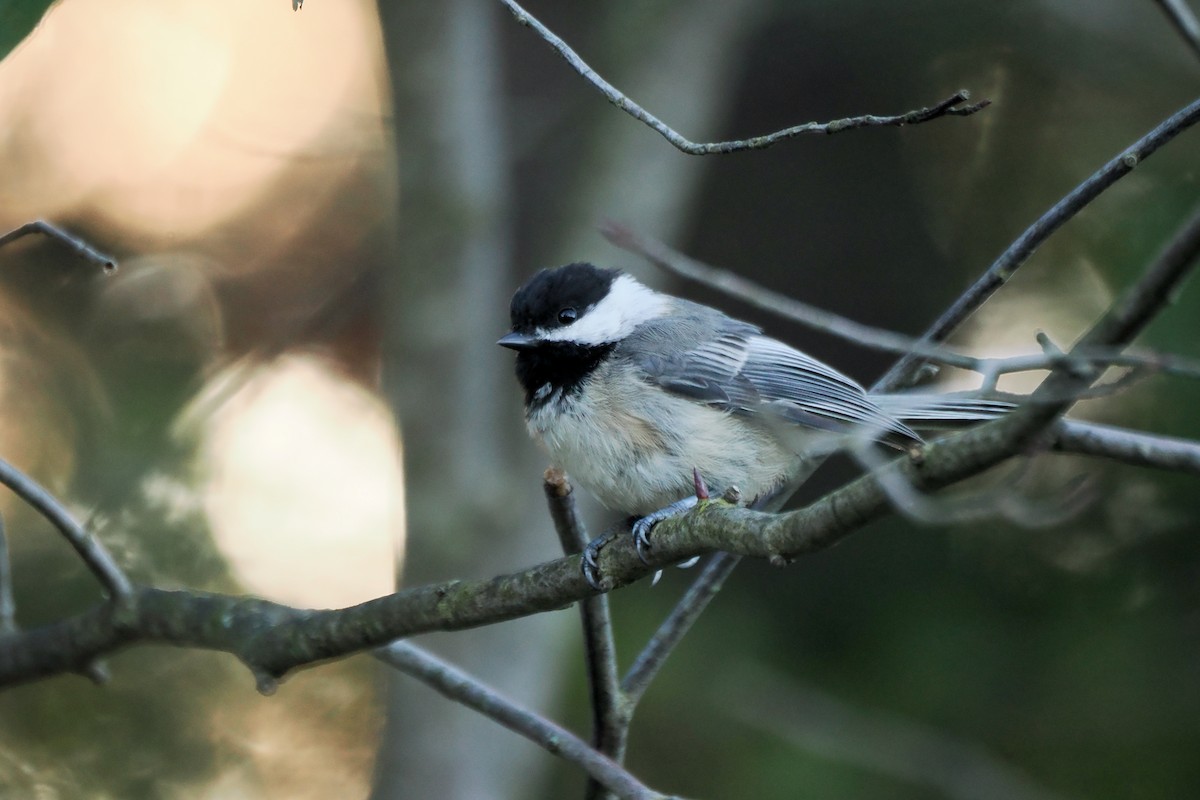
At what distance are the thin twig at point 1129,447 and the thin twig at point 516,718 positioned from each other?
2.71 ft

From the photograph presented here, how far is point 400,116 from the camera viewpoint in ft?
13.2

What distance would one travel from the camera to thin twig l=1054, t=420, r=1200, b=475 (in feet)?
3.54

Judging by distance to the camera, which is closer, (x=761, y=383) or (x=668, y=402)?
(x=668, y=402)

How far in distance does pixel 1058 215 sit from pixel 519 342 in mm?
1338

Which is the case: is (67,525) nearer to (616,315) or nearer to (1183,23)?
(616,315)

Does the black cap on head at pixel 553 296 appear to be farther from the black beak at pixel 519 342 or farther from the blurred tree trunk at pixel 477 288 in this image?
the blurred tree trunk at pixel 477 288

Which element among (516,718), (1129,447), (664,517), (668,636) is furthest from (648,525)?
(1129,447)

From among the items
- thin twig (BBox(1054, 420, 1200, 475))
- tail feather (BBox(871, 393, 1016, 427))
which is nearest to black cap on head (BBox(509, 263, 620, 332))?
tail feather (BBox(871, 393, 1016, 427))

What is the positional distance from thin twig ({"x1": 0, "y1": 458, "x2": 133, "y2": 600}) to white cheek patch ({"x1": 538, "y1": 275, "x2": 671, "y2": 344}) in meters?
1.05

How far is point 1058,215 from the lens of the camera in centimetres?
151

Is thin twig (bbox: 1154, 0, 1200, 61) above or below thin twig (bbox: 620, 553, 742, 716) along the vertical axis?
above

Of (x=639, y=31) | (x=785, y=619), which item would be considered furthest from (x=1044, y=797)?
(x=639, y=31)

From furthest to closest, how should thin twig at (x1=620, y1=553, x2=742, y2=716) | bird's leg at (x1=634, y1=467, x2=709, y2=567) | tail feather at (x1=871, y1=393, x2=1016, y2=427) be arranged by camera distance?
1. tail feather at (x1=871, y1=393, x2=1016, y2=427)
2. thin twig at (x1=620, y1=553, x2=742, y2=716)
3. bird's leg at (x1=634, y1=467, x2=709, y2=567)

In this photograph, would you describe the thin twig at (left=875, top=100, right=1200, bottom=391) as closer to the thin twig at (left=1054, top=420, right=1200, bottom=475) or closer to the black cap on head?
the thin twig at (left=1054, top=420, right=1200, bottom=475)
